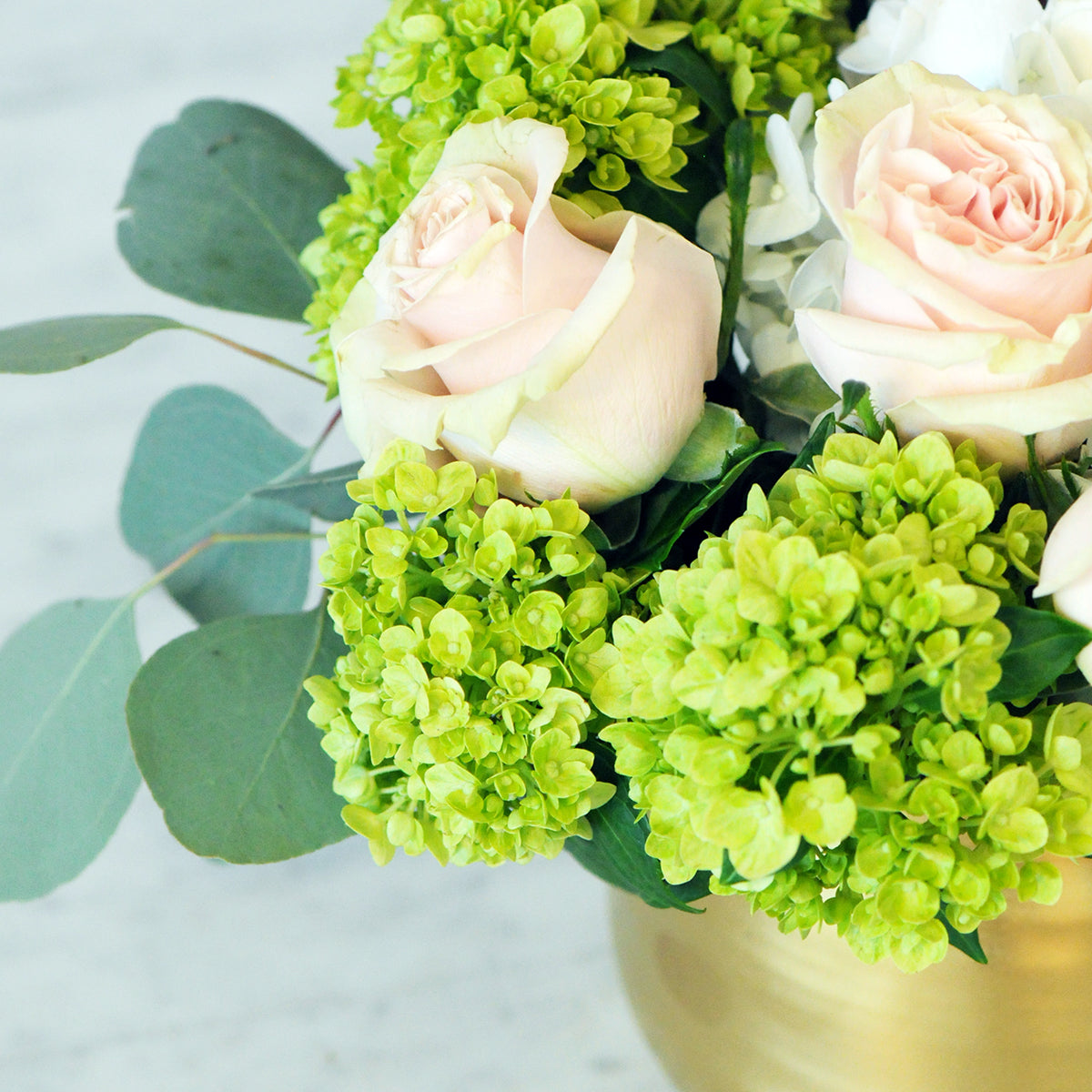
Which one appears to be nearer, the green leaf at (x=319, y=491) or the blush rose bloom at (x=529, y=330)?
the blush rose bloom at (x=529, y=330)

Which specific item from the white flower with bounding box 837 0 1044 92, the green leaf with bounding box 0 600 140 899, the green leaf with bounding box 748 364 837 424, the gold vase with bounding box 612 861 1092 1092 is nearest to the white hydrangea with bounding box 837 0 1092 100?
the white flower with bounding box 837 0 1044 92

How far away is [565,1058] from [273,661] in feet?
0.84

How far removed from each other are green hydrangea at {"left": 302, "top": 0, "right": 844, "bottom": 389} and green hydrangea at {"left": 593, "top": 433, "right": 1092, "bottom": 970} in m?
0.13

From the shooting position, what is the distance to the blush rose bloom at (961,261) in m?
0.29

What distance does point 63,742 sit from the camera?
0.52m

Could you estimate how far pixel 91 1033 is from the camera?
607 mm

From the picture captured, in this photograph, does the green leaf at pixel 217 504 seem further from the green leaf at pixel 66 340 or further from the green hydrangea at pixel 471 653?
the green hydrangea at pixel 471 653

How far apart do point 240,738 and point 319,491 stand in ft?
0.32

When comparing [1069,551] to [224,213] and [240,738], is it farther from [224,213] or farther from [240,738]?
[224,213]

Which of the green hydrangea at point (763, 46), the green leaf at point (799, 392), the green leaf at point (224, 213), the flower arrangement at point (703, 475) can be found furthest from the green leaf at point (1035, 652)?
the green leaf at point (224, 213)

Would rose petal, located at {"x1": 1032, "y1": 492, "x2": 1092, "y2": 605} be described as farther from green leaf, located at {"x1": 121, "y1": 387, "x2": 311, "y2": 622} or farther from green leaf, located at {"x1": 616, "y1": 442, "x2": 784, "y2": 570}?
green leaf, located at {"x1": 121, "y1": 387, "x2": 311, "y2": 622}

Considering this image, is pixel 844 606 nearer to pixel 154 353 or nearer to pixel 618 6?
pixel 618 6

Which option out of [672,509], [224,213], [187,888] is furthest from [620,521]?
[187,888]

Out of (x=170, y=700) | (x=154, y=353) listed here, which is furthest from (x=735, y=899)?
(x=154, y=353)
